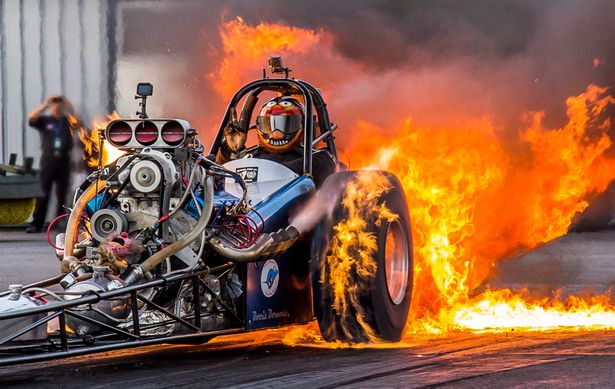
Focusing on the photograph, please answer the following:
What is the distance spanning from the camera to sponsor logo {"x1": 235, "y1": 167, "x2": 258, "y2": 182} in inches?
426

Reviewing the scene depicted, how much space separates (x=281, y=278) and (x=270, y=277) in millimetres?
155

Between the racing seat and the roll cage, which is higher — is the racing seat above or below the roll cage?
below

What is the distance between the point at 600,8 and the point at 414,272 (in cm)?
861

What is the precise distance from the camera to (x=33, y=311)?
7.95 metres

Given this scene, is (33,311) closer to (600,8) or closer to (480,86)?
(480,86)

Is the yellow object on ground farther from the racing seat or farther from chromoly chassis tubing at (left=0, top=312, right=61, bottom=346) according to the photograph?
chromoly chassis tubing at (left=0, top=312, right=61, bottom=346)

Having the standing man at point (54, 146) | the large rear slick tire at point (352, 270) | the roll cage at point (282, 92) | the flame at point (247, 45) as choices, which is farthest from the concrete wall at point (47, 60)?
the large rear slick tire at point (352, 270)

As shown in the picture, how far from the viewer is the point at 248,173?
1087 cm

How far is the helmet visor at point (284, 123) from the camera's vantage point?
37.3 ft

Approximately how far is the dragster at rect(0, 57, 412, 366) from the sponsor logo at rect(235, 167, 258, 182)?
0.12 m

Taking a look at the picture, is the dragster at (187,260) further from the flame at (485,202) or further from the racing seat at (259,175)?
the flame at (485,202)

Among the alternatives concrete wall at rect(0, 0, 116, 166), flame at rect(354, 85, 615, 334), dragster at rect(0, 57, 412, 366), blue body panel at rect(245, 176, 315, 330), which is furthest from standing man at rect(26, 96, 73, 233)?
blue body panel at rect(245, 176, 315, 330)

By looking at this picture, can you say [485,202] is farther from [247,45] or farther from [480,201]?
[247,45]

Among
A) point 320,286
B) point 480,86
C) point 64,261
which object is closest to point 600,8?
point 480,86
